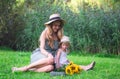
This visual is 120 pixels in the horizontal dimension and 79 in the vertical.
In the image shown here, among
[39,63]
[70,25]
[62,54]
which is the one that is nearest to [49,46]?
[62,54]

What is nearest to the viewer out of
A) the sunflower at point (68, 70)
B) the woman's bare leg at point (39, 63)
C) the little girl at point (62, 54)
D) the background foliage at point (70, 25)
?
the sunflower at point (68, 70)

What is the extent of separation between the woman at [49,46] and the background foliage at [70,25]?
19.4 ft

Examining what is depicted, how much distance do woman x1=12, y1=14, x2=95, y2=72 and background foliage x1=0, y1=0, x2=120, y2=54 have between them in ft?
19.4

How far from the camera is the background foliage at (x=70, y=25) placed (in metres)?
14.4

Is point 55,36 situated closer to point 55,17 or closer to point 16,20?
point 55,17

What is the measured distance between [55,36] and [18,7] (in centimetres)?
847

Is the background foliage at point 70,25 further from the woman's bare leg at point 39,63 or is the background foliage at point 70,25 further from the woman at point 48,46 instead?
the woman's bare leg at point 39,63

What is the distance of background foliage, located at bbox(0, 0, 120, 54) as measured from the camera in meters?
14.4

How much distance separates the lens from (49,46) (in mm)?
8438

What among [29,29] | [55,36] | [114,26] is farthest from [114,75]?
[29,29]

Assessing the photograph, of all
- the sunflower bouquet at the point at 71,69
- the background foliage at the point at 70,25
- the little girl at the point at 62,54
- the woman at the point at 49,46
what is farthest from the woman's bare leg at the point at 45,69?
the background foliage at the point at 70,25

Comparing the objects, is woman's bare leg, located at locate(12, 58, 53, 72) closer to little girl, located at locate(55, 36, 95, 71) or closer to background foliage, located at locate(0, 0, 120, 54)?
little girl, located at locate(55, 36, 95, 71)

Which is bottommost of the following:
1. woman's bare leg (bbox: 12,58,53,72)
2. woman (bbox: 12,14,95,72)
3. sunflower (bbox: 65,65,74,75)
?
sunflower (bbox: 65,65,74,75)

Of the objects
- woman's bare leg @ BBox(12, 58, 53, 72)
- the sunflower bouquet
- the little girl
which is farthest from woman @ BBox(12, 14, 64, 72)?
the sunflower bouquet
